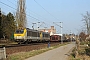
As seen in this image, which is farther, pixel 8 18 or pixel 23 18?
pixel 8 18

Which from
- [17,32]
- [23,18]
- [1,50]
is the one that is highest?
[23,18]

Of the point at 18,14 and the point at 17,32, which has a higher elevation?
the point at 18,14

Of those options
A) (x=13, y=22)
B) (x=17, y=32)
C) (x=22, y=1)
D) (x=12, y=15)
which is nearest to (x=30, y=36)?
(x=17, y=32)

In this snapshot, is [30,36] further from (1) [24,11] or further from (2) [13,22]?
(2) [13,22]

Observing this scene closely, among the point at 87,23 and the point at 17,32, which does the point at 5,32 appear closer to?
the point at 17,32

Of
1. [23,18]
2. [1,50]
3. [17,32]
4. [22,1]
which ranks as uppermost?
[22,1]

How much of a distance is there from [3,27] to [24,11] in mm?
13936

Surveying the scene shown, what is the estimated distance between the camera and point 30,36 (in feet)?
151

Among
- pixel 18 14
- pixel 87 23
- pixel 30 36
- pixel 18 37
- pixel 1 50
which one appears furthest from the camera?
pixel 18 14

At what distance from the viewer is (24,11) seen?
54.3 metres

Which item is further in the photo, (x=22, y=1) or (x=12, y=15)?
(x=12, y=15)

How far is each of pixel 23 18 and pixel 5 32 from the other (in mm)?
14616

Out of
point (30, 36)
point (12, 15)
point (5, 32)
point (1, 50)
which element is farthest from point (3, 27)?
point (1, 50)

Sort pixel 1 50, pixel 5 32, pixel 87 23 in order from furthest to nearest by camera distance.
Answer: pixel 5 32 < pixel 87 23 < pixel 1 50
